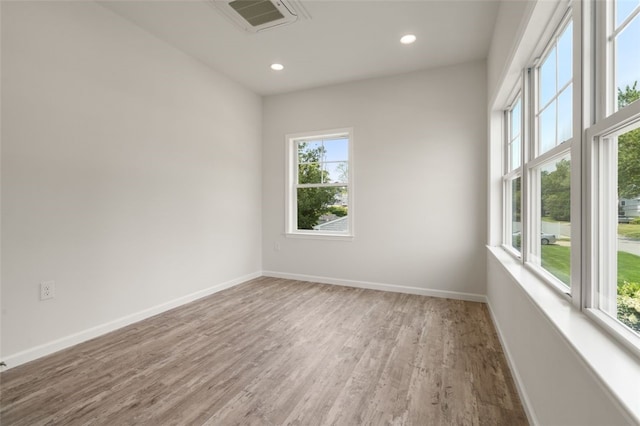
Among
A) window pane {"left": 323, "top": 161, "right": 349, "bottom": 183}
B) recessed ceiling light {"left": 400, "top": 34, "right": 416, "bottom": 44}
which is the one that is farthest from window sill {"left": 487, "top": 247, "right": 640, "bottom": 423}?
window pane {"left": 323, "top": 161, "right": 349, "bottom": 183}

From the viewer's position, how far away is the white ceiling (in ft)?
8.79

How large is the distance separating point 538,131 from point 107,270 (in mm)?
3678

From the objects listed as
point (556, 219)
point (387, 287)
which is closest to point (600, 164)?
point (556, 219)

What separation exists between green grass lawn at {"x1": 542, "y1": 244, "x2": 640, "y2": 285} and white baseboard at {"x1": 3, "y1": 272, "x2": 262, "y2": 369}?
3.48m

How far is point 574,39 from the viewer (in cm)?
129

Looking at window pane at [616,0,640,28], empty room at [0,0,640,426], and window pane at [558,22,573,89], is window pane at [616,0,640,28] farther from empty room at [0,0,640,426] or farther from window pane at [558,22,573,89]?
window pane at [558,22,573,89]

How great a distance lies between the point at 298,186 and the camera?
188 inches

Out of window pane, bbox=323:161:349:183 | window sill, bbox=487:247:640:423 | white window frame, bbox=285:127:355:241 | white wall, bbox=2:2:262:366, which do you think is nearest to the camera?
window sill, bbox=487:247:640:423

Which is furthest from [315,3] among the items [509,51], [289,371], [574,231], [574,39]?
[289,371]

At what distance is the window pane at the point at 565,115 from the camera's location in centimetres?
148

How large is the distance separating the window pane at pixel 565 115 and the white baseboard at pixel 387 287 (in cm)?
252

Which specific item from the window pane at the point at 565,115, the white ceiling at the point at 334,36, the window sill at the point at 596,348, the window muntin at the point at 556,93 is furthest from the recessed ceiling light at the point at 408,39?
the window sill at the point at 596,348

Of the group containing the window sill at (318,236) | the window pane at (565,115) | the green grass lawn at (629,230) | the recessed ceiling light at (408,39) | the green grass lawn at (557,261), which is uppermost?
the recessed ceiling light at (408,39)

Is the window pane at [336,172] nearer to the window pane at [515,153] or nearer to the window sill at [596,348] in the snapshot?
the window pane at [515,153]
